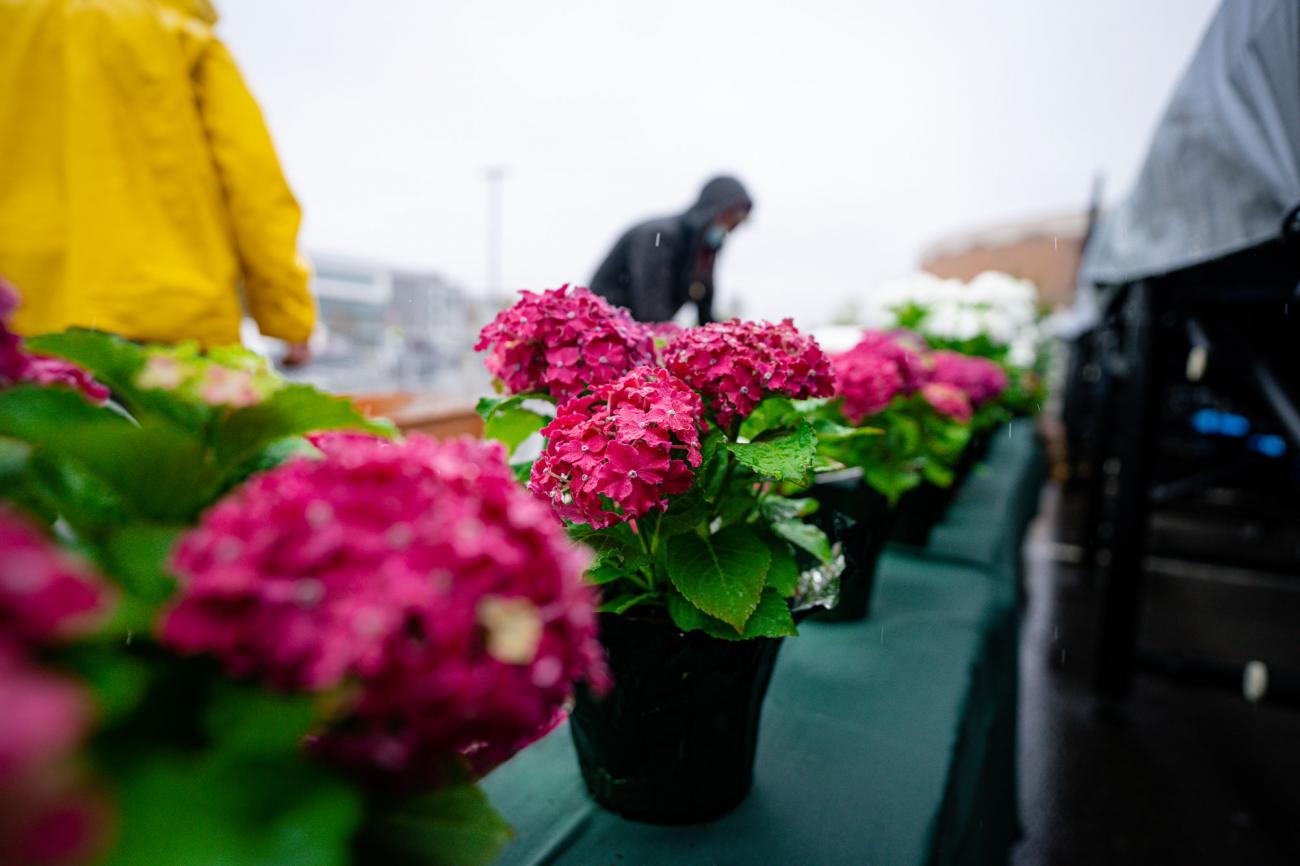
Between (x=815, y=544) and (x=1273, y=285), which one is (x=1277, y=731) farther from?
(x=815, y=544)

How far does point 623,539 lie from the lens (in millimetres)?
671

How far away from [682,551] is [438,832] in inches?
15.7

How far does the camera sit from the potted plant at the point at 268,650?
189 mm

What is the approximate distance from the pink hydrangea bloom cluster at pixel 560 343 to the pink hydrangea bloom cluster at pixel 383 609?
40 centimetres

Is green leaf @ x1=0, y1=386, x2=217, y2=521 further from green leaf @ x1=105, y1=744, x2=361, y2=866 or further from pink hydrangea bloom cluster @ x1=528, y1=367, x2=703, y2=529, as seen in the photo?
pink hydrangea bloom cluster @ x1=528, y1=367, x2=703, y2=529

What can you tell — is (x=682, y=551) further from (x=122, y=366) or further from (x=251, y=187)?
(x=251, y=187)

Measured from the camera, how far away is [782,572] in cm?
69

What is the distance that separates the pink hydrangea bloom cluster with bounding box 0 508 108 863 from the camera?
16cm

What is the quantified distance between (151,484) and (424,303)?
3045 millimetres

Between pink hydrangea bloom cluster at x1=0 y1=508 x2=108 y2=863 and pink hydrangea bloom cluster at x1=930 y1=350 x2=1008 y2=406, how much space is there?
164cm

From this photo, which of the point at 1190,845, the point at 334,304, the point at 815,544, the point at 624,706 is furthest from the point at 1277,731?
the point at 334,304

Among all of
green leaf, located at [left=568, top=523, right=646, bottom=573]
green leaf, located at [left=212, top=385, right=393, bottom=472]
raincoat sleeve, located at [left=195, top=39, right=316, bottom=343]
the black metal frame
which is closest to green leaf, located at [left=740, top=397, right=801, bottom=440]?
green leaf, located at [left=568, top=523, right=646, bottom=573]

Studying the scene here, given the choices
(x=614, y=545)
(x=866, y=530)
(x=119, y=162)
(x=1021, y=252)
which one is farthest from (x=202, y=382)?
(x=1021, y=252)

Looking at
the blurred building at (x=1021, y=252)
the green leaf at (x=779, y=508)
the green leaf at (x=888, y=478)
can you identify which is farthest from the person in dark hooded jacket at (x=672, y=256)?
the blurred building at (x=1021, y=252)
